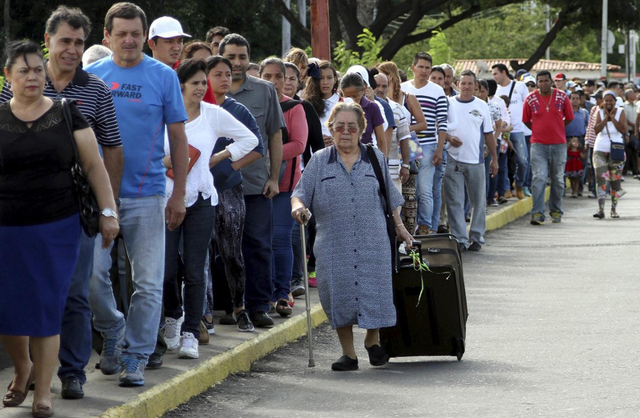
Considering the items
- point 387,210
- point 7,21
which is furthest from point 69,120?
point 7,21

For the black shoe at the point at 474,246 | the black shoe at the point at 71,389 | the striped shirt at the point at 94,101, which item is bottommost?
the black shoe at the point at 474,246

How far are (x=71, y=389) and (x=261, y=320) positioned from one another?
2.80 m

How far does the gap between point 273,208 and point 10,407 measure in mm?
3985

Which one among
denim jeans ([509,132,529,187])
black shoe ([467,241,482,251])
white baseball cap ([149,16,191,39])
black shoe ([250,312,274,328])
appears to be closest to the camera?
white baseball cap ([149,16,191,39])

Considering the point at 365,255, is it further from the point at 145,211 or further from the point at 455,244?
the point at 145,211

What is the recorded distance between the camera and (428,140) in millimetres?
14477

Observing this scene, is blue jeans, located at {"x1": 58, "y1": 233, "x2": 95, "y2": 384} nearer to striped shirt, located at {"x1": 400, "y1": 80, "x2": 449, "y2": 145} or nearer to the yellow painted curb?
the yellow painted curb

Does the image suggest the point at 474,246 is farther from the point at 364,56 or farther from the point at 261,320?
the point at 261,320

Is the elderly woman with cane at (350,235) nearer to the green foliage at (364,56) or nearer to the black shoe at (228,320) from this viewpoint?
the black shoe at (228,320)

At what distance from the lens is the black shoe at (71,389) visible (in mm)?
6656

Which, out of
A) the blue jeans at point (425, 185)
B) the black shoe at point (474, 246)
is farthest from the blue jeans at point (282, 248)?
the black shoe at point (474, 246)

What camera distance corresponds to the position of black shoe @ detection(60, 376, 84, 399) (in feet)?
21.8

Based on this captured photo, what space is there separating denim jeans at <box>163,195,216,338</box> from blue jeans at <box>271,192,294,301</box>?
1.94 m

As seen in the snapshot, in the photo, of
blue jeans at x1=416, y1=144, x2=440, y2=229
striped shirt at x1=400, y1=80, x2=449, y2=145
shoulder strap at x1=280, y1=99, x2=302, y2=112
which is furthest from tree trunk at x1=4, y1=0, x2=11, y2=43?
shoulder strap at x1=280, y1=99, x2=302, y2=112
